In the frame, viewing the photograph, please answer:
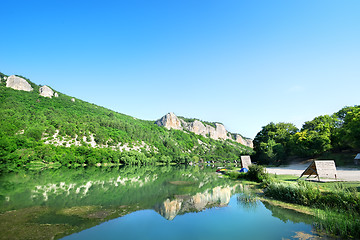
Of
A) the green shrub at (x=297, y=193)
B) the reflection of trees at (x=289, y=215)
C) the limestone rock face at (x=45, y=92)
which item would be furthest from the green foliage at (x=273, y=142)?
the limestone rock face at (x=45, y=92)

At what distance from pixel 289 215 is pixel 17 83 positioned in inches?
5800

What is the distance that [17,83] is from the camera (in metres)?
112

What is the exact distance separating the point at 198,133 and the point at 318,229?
18189cm

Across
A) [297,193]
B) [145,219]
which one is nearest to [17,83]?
[145,219]

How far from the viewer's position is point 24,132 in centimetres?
6200

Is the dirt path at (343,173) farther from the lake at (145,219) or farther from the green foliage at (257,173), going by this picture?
the lake at (145,219)

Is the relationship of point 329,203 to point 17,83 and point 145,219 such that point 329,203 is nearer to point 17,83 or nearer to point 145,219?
point 145,219

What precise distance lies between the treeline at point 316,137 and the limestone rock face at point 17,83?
134m

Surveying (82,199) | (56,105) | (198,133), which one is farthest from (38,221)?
(198,133)

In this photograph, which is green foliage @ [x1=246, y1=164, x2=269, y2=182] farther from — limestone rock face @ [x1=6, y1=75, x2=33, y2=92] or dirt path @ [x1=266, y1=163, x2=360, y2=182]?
limestone rock face @ [x1=6, y1=75, x2=33, y2=92]

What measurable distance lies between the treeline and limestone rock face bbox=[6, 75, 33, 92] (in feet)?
439

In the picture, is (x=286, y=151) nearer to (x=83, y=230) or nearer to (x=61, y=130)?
(x=83, y=230)

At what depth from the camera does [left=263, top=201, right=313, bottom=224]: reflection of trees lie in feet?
36.2

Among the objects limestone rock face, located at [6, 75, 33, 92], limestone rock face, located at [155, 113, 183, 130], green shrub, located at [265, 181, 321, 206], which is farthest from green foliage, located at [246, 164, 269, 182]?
limestone rock face, located at [155, 113, 183, 130]
